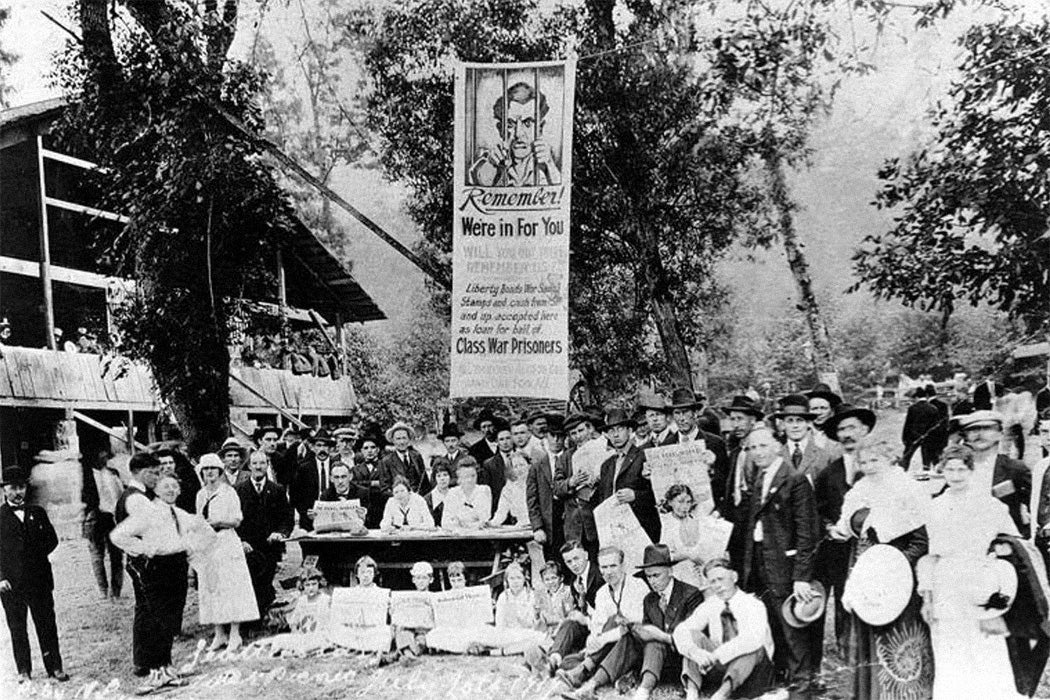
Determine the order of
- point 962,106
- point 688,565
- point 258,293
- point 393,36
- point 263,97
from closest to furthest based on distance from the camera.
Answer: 1. point 688,565
2. point 962,106
3. point 393,36
4. point 263,97
5. point 258,293

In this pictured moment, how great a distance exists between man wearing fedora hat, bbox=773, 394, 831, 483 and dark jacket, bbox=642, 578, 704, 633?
864 mm

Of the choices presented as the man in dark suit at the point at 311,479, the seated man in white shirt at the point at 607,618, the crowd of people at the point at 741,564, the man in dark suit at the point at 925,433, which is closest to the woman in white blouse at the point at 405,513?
the crowd of people at the point at 741,564

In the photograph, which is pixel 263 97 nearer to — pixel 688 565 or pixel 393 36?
pixel 393 36

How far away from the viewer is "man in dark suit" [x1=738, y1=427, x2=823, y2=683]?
4.59 metres

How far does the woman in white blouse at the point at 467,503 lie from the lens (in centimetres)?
604

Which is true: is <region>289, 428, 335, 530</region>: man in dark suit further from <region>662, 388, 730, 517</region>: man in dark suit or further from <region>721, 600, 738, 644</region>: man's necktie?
<region>721, 600, 738, 644</region>: man's necktie

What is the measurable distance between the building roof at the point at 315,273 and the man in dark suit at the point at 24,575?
8.84ft

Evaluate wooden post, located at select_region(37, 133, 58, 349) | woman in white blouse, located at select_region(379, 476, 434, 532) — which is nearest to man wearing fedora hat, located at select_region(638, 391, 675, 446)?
woman in white blouse, located at select_region(379, 476, 434, 532)

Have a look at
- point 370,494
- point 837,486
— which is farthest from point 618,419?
point 370,494

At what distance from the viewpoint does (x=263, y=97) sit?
6883mm

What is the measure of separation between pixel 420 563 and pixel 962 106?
445cm

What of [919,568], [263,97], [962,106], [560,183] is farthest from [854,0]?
[263,97]

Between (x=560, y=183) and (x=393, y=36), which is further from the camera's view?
(x=393, y=36)

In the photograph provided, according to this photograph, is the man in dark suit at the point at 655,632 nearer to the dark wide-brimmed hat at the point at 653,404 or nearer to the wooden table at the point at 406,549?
the dark wide-brimmed hat at the point at 653,404
